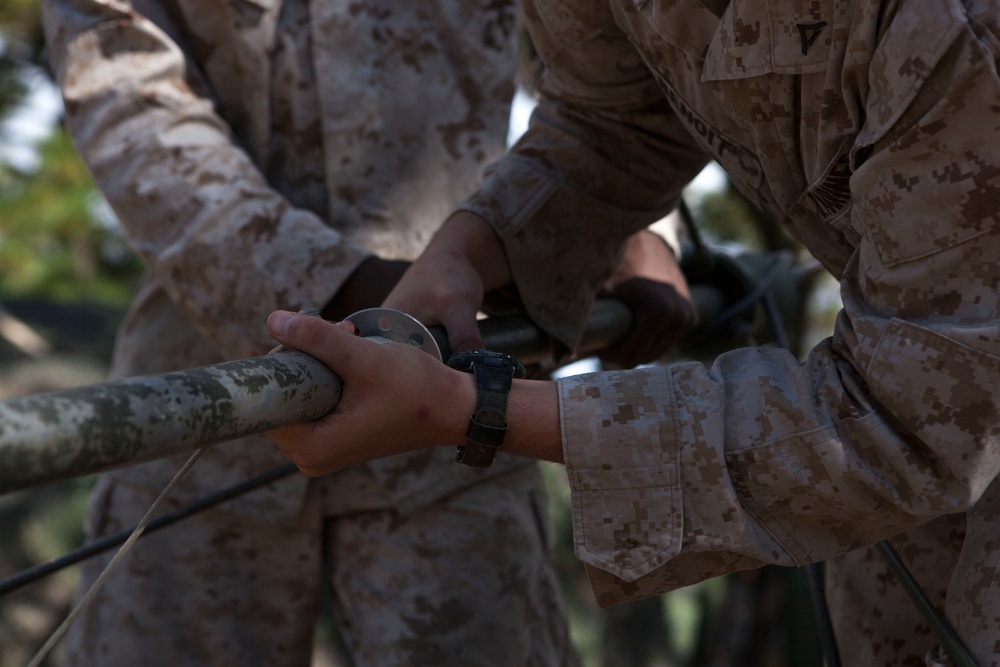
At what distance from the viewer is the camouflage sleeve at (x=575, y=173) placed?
1.66 meters

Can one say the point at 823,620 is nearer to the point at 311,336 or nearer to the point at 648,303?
the point at 648,303

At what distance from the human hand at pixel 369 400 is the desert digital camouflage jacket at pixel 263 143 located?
733 millimetres

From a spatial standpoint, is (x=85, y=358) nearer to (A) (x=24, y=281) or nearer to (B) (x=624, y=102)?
(A) (x=24, y=281)

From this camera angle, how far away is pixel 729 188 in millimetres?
5496

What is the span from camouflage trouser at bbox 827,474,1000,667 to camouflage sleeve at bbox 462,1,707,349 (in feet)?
1.77

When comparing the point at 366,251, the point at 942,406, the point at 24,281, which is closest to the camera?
the point at 942,406

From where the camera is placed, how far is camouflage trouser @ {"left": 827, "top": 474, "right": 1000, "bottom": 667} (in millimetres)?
1195

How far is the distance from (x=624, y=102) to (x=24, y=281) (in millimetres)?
5341

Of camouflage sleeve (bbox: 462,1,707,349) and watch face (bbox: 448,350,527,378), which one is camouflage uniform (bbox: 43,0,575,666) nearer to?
camouflage sleeve (bbox: 462,1,707,349)

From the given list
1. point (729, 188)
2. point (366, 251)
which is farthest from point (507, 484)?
point (729, 188)

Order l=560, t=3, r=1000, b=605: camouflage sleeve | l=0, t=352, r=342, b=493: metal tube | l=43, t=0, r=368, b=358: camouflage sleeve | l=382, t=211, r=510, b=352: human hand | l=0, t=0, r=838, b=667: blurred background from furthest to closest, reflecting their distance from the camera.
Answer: l=0, t=0, r=838, b=667: blurred background → l=43, t=0, r=368, b=358: camouflage sleeve → l=382, t=211, r=510, b=352: human hand → l=560, t=3, r=1000, b=605: camouflage sleeve → l=0, t=352, r=342, b=493: metal tube

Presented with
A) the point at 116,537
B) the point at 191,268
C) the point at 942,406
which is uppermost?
the point at 942,406

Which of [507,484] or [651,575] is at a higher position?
[651,575]

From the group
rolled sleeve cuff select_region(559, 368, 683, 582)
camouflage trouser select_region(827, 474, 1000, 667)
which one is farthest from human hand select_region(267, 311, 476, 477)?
camouflage trouser select_region(827, 474, 1000, 667)
